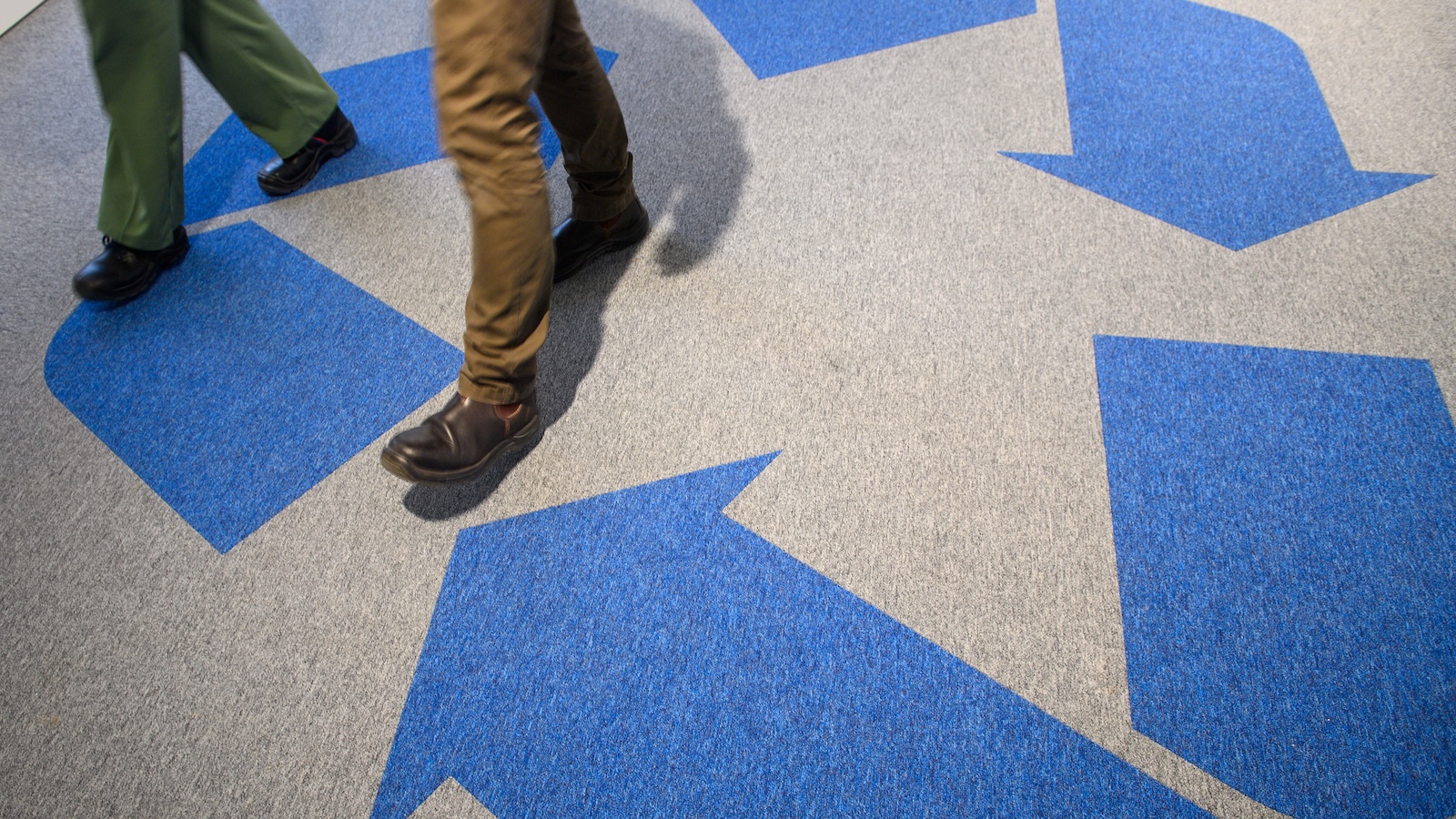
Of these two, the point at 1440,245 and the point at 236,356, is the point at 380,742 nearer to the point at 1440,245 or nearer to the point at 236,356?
the point at 236,356

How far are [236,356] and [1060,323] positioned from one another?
1.56 m

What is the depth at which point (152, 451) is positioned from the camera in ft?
4.33

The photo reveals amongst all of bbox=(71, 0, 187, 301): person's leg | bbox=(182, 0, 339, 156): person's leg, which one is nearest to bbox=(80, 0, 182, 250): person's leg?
bbox=(71, 0, 187, 301): person's leg

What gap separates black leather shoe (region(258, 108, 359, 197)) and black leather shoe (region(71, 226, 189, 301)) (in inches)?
9.8

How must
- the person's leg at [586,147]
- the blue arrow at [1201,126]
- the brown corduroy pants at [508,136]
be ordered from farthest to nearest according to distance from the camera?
the blue arrow at [1201,126], the person's leg at [586,147], the brown corduroy pants at [508,136]

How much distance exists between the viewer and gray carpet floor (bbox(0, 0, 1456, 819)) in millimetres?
1061

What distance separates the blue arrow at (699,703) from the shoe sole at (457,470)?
4.6 inches

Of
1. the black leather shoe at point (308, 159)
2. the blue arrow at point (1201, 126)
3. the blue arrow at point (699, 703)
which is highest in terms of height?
the blue arrow at point (1201, 126)

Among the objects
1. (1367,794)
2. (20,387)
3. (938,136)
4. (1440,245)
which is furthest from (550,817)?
(1440,245)

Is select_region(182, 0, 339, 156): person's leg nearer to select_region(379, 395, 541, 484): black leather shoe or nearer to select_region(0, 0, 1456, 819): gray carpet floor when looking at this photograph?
select_region(0, 0, 1456, 819): gray carpet floor

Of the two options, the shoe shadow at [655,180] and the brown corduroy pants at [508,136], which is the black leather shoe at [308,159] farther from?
the brown corduroy pants at [508,136]

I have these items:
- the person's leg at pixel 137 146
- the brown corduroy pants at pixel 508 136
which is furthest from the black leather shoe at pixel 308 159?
the brown corduroy pants at pixel 508 136

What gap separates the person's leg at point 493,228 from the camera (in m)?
0.87

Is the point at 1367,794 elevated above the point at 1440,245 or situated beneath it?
situated beneath
